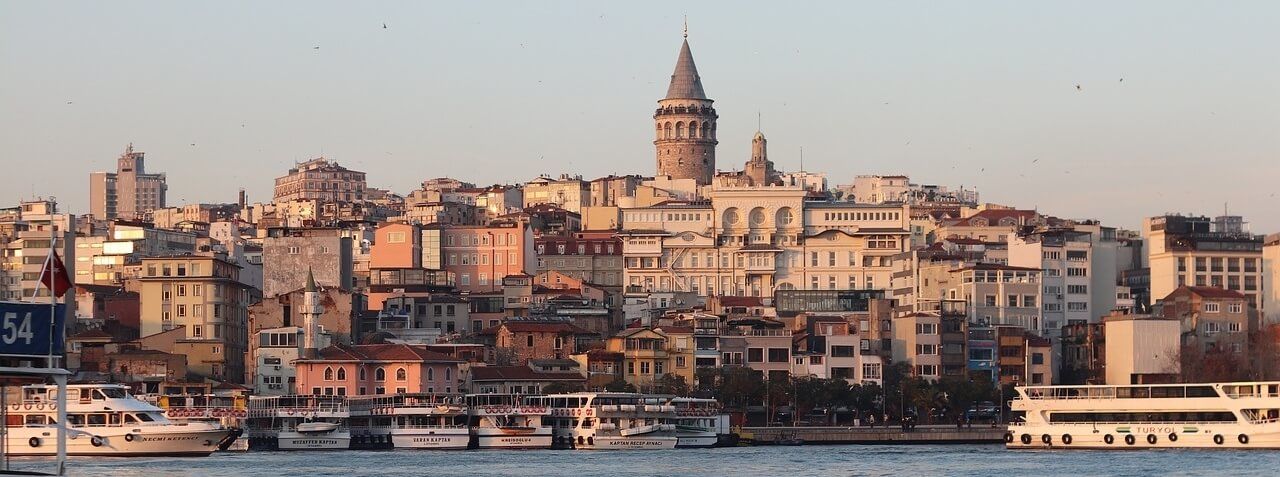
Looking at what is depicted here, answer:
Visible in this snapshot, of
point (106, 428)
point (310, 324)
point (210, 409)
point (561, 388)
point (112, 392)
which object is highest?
point (310, 324)

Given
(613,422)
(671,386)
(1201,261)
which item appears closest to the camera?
(613,422)

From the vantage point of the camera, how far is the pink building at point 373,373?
91.0 m

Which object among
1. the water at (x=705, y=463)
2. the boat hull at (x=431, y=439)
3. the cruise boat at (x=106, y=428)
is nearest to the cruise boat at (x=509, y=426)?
the boat hull at (x=431, y=439)

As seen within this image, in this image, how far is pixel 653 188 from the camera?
163625 millimetres

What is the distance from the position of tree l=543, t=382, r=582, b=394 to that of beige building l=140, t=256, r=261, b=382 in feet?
49.8

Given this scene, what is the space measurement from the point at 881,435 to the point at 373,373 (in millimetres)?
18245

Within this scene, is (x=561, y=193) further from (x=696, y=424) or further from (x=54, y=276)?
(x=54, y=276)

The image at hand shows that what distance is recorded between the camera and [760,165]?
16788 centimetres

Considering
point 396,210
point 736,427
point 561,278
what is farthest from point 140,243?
point 736,427

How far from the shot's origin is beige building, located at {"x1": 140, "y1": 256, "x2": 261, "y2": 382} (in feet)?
340

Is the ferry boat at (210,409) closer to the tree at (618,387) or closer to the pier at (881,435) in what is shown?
the tree at (618,387)

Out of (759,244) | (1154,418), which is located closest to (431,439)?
(1154,418)

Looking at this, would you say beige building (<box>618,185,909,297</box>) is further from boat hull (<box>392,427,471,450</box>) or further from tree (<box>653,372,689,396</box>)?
boat hull (<box>392,427,471,450</box>)

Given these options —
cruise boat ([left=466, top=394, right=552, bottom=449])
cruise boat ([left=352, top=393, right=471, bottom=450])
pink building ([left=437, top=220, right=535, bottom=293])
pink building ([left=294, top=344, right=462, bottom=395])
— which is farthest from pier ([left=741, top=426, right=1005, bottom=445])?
pink building ([left=437, top=220, right=535, bottom=293])
